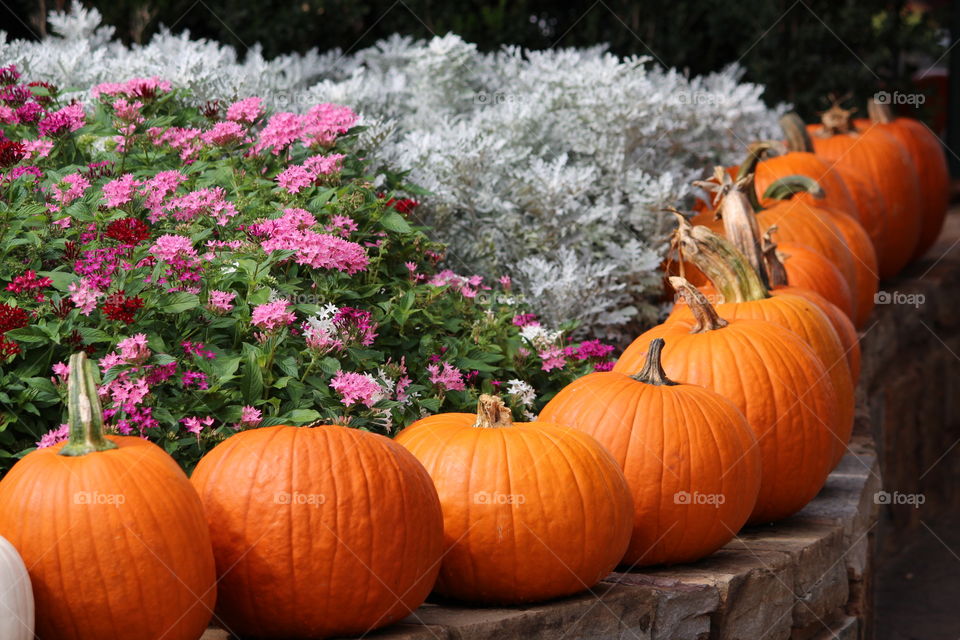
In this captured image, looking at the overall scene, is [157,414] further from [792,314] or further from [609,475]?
[792,314]

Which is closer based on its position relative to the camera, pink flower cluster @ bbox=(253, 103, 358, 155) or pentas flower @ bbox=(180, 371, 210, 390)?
pentas flower @ bbox=(180, 371, 210, 390)

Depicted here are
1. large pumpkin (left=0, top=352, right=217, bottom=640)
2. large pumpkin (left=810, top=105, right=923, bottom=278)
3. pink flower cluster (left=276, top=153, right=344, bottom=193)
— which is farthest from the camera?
large pumpkin (left=810, top=105, right=923, bottom=278)

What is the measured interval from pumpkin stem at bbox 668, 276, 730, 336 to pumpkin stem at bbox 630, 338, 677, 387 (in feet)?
1.00

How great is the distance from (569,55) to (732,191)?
70.6 inches

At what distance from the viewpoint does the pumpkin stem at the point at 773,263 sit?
3.76 metres

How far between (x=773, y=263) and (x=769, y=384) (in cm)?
84

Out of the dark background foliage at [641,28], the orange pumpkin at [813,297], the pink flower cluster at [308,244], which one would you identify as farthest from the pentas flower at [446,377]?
the dark background foliage at [641,28]

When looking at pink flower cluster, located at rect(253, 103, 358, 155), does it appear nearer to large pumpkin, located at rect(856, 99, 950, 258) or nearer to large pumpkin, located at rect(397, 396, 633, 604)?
large pumpkin, located at rect(397, 396, 633, 604)

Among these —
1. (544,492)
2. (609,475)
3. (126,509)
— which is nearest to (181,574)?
(126,509)

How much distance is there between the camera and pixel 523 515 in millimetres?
2449

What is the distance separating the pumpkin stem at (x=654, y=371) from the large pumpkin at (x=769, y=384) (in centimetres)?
20

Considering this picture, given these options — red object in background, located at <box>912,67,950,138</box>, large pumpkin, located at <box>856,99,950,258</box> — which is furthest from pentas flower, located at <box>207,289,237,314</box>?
red object in background, located at <box>912,67,950,138</box>

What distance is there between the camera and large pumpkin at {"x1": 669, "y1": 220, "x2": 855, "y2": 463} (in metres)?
3.42

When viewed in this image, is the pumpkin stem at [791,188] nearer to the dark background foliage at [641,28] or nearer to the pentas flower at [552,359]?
the pentas flower at [552,359]
